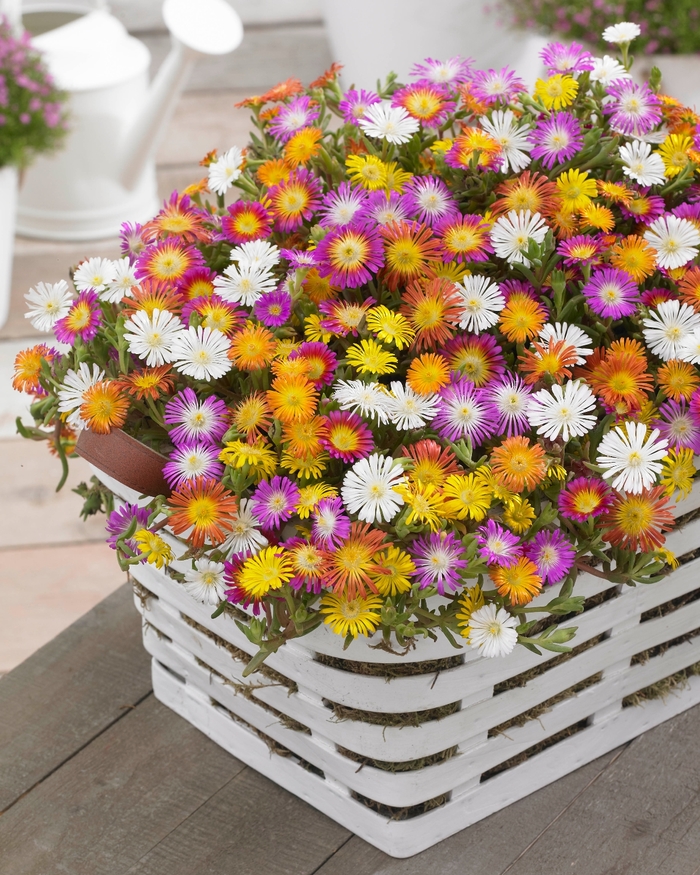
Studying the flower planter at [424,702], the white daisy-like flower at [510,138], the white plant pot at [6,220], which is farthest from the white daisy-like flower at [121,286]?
the white plant pot at [6,220]

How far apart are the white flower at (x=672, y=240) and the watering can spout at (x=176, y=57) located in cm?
66

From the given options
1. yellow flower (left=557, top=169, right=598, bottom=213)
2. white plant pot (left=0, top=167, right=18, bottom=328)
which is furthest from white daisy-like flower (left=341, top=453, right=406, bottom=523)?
white plant pot (left=0, top=167, right=18, bottom=328)

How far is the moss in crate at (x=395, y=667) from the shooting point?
1.85 feet

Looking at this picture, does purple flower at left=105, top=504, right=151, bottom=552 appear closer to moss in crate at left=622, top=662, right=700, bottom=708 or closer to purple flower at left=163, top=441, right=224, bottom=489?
purple flower at left=163, top=441, right=224, bottom=489

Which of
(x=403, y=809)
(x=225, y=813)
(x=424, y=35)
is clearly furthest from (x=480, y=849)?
(x=424, y=35)

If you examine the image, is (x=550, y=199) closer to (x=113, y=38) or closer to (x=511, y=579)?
(x=511, y=579)

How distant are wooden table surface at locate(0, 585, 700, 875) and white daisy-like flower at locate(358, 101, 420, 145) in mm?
435

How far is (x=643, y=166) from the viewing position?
63cm

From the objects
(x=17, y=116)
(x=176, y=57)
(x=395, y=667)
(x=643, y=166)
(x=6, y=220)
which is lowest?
(x=6, y=220)

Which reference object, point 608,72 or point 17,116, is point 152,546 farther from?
point 17,116

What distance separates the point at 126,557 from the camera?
538 millimetres

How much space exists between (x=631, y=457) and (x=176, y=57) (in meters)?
1.16

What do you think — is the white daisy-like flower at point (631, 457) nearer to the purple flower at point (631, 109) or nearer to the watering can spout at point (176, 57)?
the purple flower at point (631, 109)

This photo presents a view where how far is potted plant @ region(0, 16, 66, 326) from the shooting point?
57.2 inches
